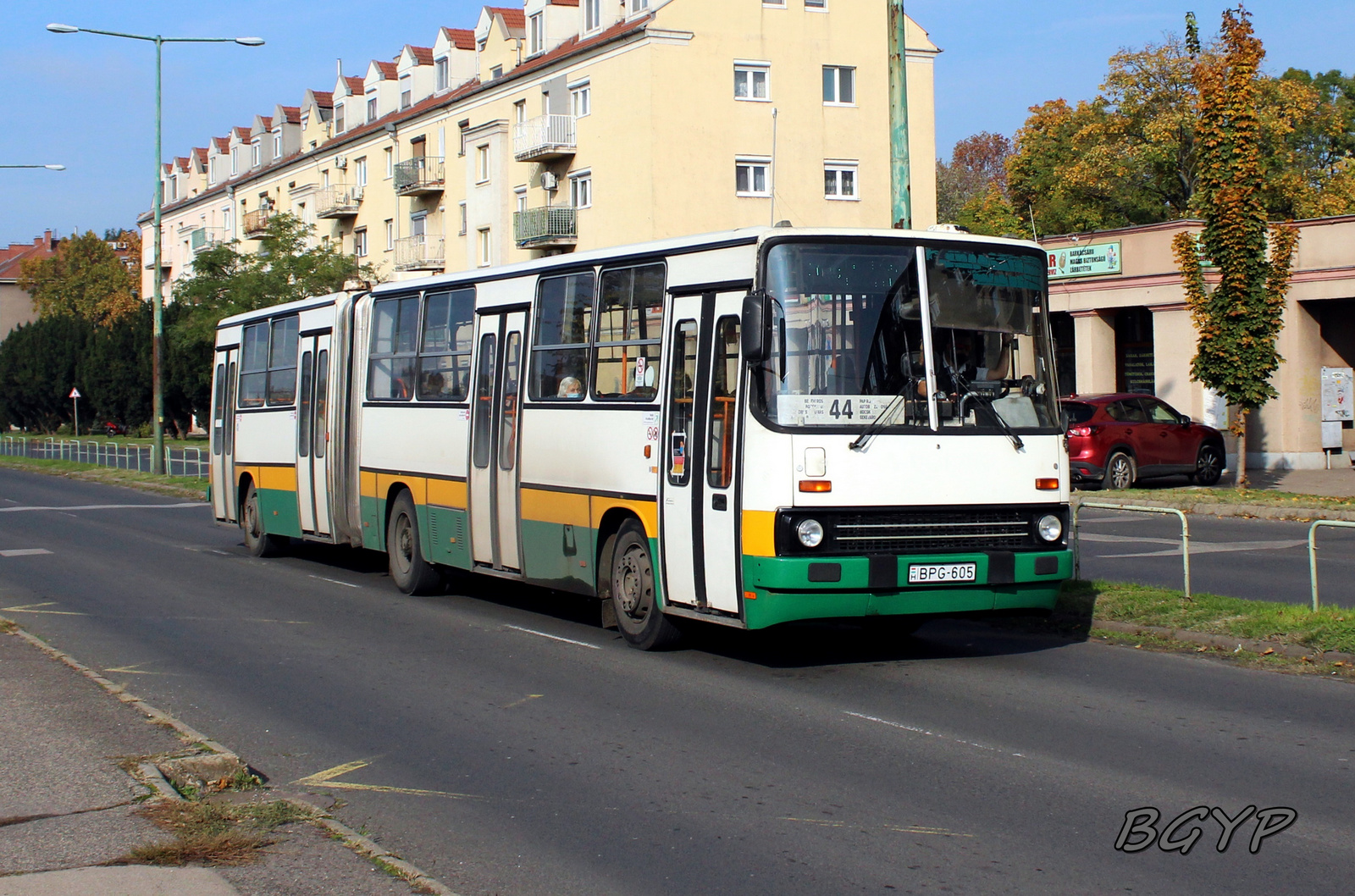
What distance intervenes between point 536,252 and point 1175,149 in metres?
23.3

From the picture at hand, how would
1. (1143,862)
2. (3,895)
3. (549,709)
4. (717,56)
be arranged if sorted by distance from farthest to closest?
(717,56) < (549,709) < (1143,862) < (3,895)

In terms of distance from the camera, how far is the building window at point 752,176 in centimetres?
4916

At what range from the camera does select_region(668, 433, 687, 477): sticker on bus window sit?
10.4 m

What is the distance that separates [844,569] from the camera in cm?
940

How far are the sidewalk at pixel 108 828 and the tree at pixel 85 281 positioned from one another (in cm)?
11074

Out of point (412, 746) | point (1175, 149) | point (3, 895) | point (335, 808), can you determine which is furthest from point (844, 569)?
point (1175, 149)

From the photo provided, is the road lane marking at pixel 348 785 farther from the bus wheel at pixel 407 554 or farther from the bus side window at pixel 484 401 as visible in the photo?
the bus wheel at pixel 407 554

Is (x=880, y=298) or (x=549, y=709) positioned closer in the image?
(x=549, y=709)

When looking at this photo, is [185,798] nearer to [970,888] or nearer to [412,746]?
[412,746]

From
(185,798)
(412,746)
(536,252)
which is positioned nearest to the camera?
(185,798)

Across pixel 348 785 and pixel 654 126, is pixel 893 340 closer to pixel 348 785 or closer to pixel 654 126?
pixel 348 785

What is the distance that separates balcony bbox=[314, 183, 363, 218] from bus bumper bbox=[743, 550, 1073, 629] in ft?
207

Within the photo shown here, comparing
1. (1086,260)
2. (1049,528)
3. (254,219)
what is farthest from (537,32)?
(1049,528)

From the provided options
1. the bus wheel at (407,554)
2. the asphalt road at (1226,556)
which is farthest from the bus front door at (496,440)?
the asphalt road at (1226,556)
